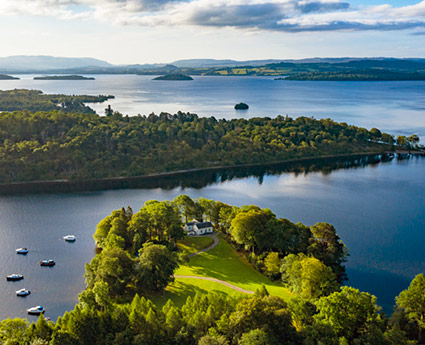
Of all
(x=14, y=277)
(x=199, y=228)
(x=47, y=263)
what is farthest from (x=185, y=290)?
(x=14, y=277)

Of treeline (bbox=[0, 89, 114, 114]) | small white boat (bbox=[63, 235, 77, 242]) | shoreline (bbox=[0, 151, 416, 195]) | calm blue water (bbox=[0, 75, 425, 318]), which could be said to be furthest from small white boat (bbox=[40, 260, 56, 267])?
treeline (bbox=[0, 89, 114, 114])

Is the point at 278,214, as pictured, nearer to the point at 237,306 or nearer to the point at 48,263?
the point at 48,263

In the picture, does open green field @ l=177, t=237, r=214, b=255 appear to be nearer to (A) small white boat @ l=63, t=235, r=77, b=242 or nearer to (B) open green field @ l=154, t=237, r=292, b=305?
(B) open green field @ l=154, t=237, r=292, b=305

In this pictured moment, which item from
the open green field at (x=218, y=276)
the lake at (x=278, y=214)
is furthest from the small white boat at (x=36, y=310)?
the open green field at (x=218, y=276)

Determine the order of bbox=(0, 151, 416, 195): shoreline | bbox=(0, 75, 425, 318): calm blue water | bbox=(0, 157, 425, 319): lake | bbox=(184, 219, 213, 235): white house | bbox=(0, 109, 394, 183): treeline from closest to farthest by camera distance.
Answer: bbox=(0, 75, 425, 318): calm blue water → bbox=(0, 157, 425, 319): lake → bbox=(184, 219, 213, 235): white house → bbox=(0, 151, 416, 195): shoreline → bbox=(0, 109, 394, 183): treeline

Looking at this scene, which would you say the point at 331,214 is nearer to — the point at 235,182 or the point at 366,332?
the point at 235,182

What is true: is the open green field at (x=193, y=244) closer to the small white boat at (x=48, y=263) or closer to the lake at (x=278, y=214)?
the lake at (x=278, y=214)
